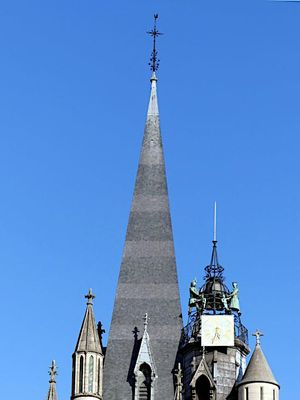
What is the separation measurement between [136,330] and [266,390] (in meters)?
4.90

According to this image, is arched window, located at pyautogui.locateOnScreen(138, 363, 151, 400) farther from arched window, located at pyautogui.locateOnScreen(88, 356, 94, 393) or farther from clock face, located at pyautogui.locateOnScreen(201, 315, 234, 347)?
clock face, located at pyautogui.locateOnScreen(201, 315, 234, 347)

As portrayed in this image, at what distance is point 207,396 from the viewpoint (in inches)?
2095

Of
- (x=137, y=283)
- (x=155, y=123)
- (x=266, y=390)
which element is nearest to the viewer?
(x=266, y=390)

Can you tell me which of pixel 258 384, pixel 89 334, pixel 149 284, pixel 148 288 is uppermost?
pixel 149 284

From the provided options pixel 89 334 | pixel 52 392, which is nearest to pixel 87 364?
pixel 89 334

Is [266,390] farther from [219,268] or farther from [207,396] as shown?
[219,268]

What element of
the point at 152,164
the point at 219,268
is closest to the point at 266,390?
the point at 219,268

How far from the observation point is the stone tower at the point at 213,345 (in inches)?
2096

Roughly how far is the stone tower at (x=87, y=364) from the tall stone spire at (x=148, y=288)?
0.60m

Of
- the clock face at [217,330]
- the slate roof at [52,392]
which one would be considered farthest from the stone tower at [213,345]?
the slate roof at [52,392]

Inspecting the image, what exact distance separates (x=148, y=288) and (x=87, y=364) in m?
3.54

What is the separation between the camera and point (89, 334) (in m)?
54.1

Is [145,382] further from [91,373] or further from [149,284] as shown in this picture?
[149,284]

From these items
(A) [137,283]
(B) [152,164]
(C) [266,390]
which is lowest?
(C) [266,390]
